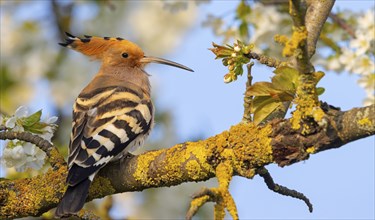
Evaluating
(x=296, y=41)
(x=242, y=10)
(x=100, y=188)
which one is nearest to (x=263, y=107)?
(x=296, y=41)

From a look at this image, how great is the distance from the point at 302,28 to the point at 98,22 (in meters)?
4.16

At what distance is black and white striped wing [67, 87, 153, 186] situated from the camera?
2.72m

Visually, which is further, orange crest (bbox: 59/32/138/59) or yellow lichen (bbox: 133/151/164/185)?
orange crest (bbox: 59/32/138/59)

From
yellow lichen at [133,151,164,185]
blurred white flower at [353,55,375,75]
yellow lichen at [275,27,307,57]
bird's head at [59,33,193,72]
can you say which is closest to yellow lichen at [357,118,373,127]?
yellow lichen at [275,27,307,57]

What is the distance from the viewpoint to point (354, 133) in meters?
1.87

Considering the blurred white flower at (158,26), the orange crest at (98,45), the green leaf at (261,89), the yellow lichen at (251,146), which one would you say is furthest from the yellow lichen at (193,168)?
the blurred white flower at (158,26)

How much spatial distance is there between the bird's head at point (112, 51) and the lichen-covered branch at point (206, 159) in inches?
53.5

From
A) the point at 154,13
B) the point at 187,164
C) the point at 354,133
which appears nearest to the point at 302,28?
the point at 354,133

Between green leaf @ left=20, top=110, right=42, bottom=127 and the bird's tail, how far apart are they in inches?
15.3

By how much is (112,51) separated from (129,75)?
0.73 feet

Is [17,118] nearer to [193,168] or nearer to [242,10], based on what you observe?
[193,168]

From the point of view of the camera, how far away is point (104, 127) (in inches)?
117

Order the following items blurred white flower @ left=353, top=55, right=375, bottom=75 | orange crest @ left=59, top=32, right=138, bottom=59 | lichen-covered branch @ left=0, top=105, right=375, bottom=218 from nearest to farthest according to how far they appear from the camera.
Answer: lichen-covered branch @ left=0, top=105, right=375, bottom=218 < blurred white flower @ left=353, top=55, right=375, bottom=75 < orange crest @ left=59, top=32, right=138, bottom=59

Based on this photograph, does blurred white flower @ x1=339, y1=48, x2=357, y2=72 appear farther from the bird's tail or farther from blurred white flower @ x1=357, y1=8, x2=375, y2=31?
the bird's tail
